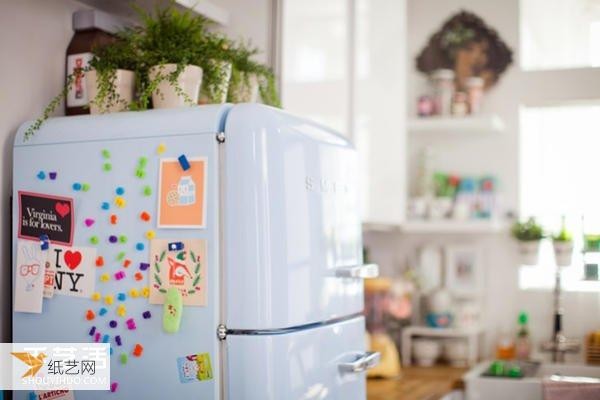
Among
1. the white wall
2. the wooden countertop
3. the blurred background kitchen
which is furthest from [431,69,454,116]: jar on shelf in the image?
the wooden countertop

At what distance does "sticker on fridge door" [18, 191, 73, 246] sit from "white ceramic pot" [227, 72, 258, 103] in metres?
0.54

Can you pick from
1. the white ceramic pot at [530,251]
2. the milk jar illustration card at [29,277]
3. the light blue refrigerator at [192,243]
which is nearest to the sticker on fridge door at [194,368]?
the light blue refrigerator at [192,243]

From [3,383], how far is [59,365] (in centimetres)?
21

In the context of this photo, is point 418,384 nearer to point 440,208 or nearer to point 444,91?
point 440,208

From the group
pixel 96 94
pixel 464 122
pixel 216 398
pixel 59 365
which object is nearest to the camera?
pixel 216 398

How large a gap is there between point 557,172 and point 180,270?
8.25ft

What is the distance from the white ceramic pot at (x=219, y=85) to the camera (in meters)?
2.12

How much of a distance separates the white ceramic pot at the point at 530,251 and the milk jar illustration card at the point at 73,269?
227 cm

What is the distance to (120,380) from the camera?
187 cm

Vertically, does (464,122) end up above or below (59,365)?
above

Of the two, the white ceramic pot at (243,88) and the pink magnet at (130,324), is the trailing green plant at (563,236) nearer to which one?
the white ceramic pot at (243,88)

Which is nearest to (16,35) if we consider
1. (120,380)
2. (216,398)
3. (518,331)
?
(120,380)

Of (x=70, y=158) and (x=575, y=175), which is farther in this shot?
(x=575, y=175)

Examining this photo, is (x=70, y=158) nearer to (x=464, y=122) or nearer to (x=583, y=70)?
(x=464, y=122)
